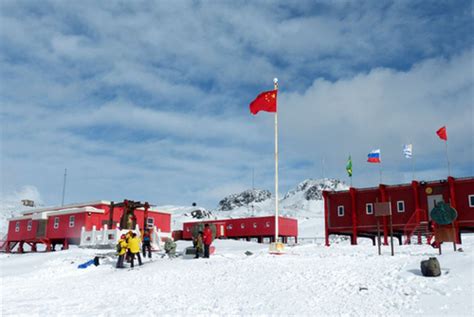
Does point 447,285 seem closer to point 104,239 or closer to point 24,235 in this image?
point 104,239

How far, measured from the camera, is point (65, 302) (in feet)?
40.8

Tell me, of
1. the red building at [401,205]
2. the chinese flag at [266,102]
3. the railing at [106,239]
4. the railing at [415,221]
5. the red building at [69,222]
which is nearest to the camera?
the chinese flag at [266,102]

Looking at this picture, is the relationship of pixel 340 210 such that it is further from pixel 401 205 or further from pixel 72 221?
pixel 72 221

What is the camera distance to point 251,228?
5559 centimetres

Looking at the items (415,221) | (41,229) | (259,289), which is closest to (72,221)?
(41,229)

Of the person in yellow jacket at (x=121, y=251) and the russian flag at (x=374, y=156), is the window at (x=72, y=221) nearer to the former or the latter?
the person in yellow jacket at (x=121, y=251)

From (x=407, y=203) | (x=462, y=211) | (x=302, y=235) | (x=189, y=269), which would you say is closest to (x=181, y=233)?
(x=302, y=235)

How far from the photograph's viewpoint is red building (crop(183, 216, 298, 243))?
54.3 m

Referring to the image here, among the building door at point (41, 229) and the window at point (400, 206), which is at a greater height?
the window at point (400, 206)

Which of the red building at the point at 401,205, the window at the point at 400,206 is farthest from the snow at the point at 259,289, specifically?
the window at the point at 400,206

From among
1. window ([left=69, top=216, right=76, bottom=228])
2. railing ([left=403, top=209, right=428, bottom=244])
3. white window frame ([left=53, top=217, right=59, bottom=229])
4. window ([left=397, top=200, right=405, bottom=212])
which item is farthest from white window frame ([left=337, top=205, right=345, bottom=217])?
white window frame ([left=53, top=217, right=59, bottom=229])

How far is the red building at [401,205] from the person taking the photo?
102 feet

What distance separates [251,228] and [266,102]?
110 ft

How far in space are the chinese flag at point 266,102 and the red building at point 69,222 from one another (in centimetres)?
1360
